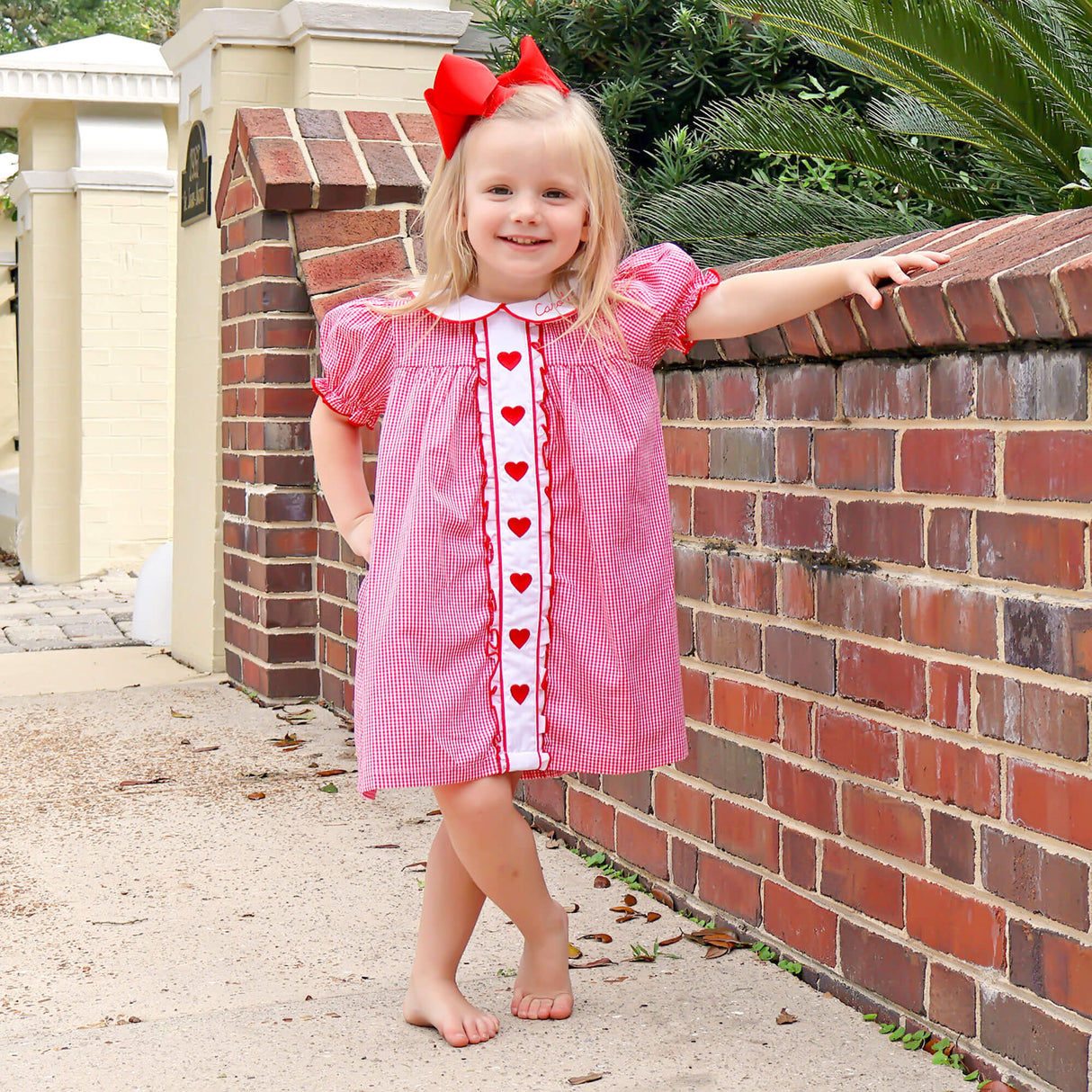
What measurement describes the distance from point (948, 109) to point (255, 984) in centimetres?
254

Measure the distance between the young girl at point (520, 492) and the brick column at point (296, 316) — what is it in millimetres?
2246

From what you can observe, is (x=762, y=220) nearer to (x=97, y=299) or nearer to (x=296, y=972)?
(x=296, y=972)

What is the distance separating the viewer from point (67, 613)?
8.42 meters

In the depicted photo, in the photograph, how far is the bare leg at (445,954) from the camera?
240cm

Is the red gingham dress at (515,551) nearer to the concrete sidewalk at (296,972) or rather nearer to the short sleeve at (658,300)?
the short sleeve at (658,300)

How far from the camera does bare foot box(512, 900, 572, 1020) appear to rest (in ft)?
8.11

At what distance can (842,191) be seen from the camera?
489 cm

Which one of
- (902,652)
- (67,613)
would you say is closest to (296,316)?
(902,652)

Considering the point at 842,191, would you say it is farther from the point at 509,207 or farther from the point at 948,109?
the point at 509,207

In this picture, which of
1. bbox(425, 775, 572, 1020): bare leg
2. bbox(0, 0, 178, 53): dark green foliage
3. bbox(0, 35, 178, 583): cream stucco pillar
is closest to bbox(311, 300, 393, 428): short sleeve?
bbox(425, 775, 572, 1020): bare leg

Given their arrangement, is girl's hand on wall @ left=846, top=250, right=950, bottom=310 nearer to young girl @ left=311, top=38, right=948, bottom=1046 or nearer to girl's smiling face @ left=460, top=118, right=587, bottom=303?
young girl @ left=311, top=38, right=948, bottom=1046

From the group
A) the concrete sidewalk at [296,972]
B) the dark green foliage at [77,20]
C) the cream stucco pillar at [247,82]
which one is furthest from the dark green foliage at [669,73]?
the dark green foliage at [77,20]

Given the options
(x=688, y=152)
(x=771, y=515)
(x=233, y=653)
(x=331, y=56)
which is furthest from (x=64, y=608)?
(x=771, y=515)

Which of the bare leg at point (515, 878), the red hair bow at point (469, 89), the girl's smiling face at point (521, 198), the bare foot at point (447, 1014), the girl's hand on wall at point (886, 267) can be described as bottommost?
the bare foot at point (447, 1014)
